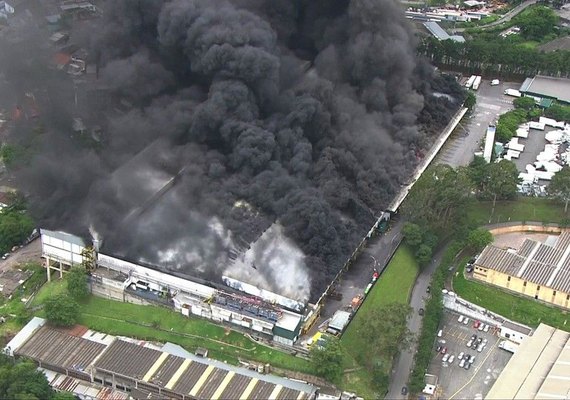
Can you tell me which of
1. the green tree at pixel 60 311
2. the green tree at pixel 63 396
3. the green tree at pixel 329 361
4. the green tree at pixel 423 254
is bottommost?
the green tree at pixel 423 254

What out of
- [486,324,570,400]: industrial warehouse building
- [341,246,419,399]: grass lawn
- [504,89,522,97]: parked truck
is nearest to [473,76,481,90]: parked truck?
[504,89,522,97]: parked truck

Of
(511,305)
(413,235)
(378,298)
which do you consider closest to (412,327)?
(378,298)

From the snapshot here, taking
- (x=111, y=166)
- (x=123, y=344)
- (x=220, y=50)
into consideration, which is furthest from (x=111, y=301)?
(x=220, y=50)

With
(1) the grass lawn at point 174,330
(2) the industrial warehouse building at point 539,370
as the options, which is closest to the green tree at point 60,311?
(1) the grass lawn at point 174,330

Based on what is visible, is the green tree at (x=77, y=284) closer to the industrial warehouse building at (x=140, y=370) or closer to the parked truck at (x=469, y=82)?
the industrial warehouse building at (x=140, y=370)

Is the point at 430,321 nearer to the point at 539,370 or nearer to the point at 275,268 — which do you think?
the point at 539,370

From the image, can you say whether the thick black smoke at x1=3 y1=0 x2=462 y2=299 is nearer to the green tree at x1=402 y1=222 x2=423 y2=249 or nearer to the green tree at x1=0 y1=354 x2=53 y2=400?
the green tree at x1=402 y1=222 x2=423 y2=249
